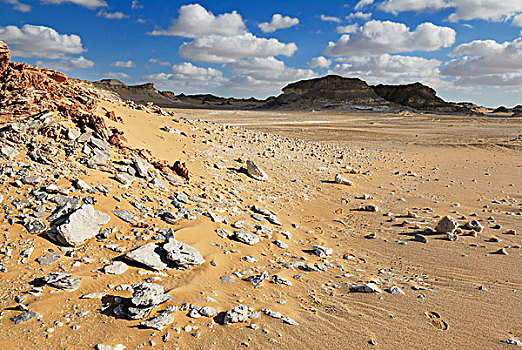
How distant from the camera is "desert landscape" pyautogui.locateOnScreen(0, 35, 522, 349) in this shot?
329cm

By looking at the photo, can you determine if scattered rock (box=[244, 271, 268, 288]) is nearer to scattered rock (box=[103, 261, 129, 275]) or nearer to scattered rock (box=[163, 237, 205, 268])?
scattered rock (box=[163, 237, 205, 268])

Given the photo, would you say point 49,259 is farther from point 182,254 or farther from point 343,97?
point 343,97

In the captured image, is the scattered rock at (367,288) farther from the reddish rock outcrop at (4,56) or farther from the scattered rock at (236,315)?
the reddish rock outcrop at (4,56)

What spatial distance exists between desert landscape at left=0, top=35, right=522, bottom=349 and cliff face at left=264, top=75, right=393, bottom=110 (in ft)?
245

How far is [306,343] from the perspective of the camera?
129 inches

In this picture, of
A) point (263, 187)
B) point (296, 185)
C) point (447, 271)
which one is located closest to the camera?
point (447, 271)

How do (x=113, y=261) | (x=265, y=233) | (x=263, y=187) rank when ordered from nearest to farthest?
1. (x=113, y=261)
2. (x=265, y=233)
3. (x=263, y=187)

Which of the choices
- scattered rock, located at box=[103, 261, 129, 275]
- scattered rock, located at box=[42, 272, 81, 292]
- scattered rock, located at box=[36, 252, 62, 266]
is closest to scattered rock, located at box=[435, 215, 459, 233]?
scattered rock, located at box=[103, 261, 129, 275]

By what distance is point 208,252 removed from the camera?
4.60 meters

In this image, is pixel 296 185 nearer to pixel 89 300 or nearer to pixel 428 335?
pixel 428 335

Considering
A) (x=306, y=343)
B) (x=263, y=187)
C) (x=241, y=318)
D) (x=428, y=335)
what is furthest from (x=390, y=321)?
(x=263, y=187)

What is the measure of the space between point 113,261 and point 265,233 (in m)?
2.40

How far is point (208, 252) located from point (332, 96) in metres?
85.0

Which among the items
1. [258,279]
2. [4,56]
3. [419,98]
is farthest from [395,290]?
[419,98]
